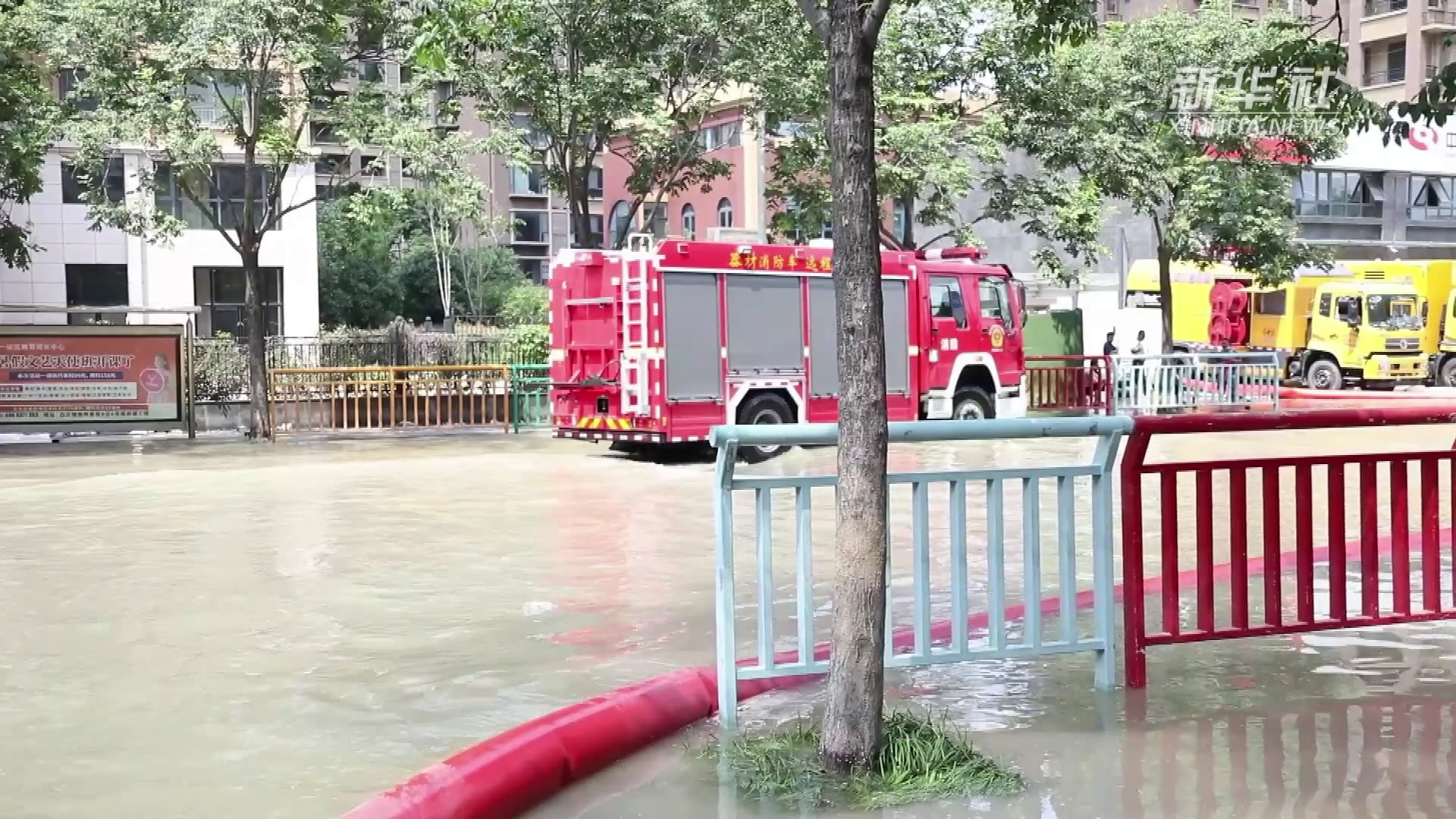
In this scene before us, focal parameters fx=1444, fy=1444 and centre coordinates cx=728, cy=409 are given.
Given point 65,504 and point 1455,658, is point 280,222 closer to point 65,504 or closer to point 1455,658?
point 65,504

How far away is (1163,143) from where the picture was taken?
1185 inches

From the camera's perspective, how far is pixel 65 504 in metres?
14.2

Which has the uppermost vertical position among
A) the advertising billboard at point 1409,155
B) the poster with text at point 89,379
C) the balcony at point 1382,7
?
the balcony at point 1382,7

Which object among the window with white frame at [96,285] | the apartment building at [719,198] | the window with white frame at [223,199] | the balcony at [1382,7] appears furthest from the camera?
the balcony at [1382,7]

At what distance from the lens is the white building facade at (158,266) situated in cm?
3512

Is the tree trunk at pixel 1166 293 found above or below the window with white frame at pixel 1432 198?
below

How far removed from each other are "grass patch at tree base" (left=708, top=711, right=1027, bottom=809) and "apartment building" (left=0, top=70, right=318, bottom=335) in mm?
31721

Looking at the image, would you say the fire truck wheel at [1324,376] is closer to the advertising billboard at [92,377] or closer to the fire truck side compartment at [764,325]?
the fire truck side compartment at [764,325]

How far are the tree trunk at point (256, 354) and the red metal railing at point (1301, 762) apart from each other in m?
20.6

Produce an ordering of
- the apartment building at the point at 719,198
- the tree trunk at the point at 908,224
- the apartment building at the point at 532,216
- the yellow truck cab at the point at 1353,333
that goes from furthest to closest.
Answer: the apartment building at the point at 532,216
the apartment building at the point at 719,198
the yellow truck cab at the point at 1353,333
the tree trunk at the point at 908,224

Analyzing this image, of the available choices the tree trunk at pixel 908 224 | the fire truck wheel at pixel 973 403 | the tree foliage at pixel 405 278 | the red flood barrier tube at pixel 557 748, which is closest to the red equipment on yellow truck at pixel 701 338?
the fire truck wheel at pixel 973 403

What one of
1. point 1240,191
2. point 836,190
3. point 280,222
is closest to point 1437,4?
point 1240,191

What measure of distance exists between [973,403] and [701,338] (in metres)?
5.46

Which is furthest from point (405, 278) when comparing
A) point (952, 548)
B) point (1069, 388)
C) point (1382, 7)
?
point (952, 548)
